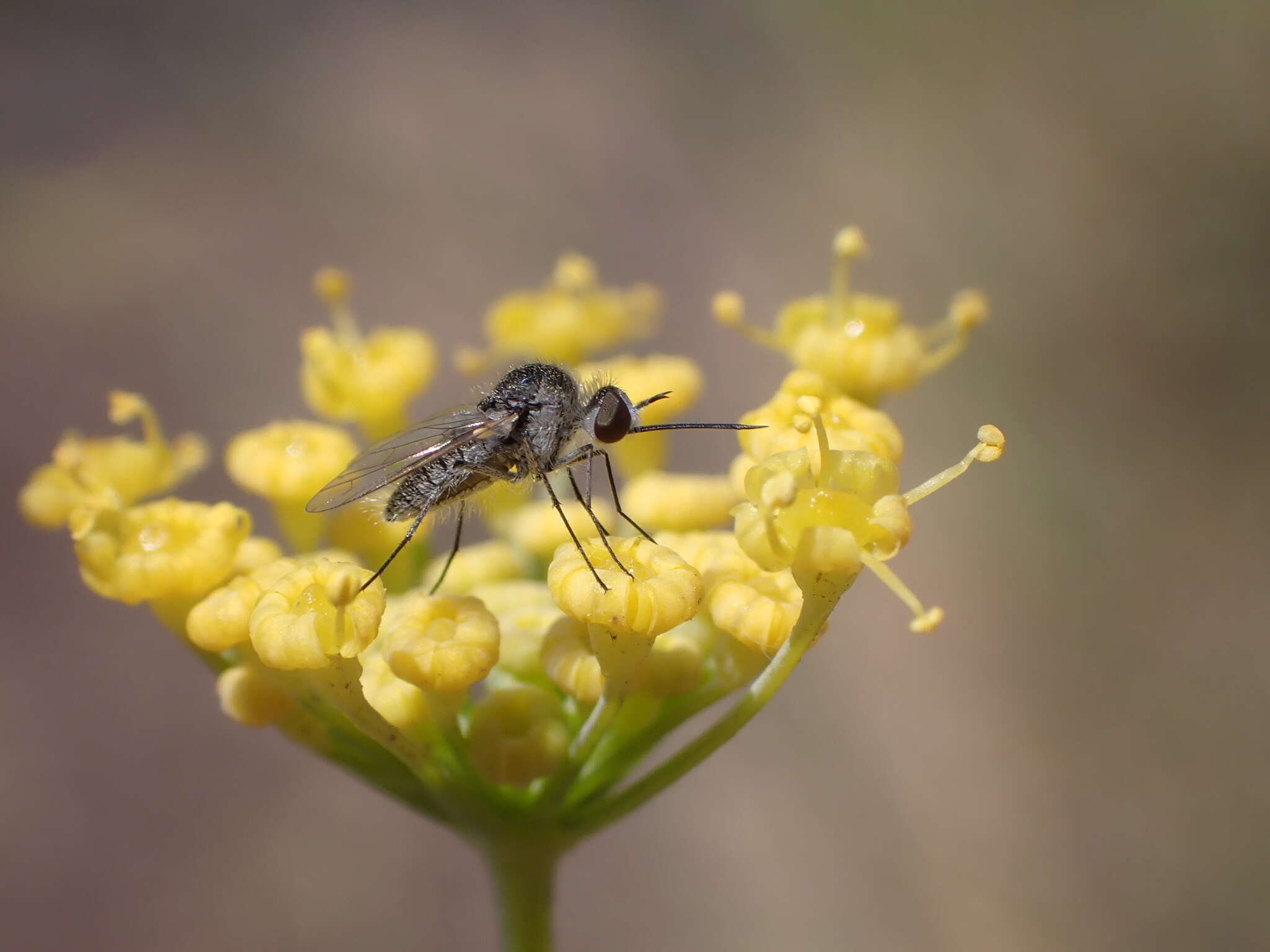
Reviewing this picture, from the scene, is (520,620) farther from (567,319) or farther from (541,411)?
(567,319)

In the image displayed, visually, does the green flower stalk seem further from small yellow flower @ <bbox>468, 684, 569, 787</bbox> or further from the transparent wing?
the transparent wing

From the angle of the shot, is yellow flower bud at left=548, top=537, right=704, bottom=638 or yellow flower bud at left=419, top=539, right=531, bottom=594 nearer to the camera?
yellow flower bud at left=548, top=537, right=704, bottom=638

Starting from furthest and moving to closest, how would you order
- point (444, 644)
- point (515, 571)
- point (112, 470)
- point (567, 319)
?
point (567, 319) → point (515, 571) → point (112, 470) → point (444, 644)

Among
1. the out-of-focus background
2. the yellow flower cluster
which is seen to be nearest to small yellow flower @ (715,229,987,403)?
the yellow flower cluster

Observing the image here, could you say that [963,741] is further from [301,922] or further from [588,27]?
[588,27]

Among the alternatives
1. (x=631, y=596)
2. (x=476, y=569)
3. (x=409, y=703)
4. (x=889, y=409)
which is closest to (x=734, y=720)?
(x=631, y=596)

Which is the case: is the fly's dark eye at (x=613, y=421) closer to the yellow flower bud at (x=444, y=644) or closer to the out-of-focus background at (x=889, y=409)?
the yellow flower bud at (x=444, y=644)

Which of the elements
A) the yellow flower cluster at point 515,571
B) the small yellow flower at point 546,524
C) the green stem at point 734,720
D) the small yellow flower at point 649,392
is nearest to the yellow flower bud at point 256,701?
the yellow flower cluster at point 515,571

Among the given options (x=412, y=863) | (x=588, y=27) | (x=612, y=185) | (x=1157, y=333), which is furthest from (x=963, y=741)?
(x=588, y=27)
